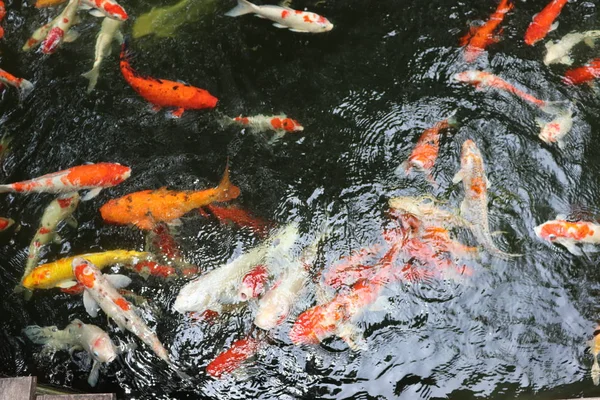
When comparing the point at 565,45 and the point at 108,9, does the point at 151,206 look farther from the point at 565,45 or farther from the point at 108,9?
the point at 565,45

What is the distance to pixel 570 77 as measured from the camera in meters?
4.98

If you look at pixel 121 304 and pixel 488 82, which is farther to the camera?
pixel 488 82

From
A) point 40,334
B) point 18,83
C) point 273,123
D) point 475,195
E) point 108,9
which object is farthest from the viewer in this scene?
point 108,9

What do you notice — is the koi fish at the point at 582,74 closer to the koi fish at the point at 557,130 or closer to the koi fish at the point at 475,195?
the koi fish at the point at 557,130

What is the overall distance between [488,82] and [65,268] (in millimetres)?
3893

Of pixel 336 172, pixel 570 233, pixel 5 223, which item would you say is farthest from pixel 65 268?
pixel 570 233

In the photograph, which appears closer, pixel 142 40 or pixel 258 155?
pixel 258 155

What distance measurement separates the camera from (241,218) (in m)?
4.61

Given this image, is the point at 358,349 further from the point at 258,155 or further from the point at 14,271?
the point at 14,271

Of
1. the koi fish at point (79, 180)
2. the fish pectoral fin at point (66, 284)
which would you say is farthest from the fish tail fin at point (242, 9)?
the fish pectoral fin at point (66, 284)

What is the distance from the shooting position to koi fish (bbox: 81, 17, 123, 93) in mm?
5469

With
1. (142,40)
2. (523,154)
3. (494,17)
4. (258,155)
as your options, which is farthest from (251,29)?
(523,154)

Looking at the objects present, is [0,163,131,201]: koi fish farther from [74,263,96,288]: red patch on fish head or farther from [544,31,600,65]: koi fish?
[544,31,600,65]: koi fish

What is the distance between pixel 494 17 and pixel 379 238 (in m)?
2.63
